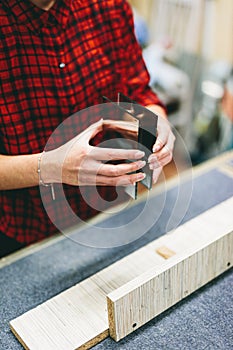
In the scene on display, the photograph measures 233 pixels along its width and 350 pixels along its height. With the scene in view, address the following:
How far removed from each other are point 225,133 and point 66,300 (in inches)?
60.7

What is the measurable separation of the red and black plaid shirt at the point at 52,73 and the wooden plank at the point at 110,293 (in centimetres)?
14

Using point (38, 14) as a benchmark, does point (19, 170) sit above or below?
below

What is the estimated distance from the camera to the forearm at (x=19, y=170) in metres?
0.72

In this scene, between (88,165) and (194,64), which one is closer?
(88,165)

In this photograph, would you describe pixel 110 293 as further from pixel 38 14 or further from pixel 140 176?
pixel 38 14

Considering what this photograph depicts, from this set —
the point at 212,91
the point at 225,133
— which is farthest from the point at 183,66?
the point at 225,133

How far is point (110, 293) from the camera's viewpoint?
64 centimetres

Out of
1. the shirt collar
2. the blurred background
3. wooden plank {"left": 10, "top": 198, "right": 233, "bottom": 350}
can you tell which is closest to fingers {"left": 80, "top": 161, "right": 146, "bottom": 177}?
wooden plank {"left": 10, "top": 198, "right": 233, "bottom": 350}

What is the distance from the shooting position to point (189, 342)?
0.67 metres

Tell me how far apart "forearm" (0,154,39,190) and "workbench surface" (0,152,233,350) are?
0.17 metres

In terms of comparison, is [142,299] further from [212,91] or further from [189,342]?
[212,91]

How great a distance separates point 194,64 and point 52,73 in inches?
60.4

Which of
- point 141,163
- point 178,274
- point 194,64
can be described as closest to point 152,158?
point 141,163

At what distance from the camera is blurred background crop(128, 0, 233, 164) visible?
2018 millimetres
